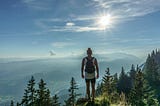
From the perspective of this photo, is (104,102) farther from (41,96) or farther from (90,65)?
(41,96)

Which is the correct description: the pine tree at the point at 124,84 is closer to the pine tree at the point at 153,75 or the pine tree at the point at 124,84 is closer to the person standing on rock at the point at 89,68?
the pine tree at the point at 153,75

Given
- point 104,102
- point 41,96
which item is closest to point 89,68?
point 104,102

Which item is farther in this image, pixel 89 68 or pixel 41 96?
pixel 41 96

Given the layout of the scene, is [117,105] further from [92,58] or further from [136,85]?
[136,85]

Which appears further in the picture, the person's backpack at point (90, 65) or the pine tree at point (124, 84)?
the pine tree at point (124, 84)

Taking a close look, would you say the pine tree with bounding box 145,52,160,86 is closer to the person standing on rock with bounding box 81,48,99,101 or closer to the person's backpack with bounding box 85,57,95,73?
the person standing on rock with bounding box 81,48,99,101

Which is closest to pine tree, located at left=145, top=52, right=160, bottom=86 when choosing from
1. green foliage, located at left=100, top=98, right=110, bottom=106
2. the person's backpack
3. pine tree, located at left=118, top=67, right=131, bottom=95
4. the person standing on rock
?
pine tree, located at left=118, top=67, right=131, bottom=95

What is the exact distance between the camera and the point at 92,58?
1814 cm

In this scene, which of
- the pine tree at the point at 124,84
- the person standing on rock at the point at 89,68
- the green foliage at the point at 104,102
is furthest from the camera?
the pine tree at the point at 124,84

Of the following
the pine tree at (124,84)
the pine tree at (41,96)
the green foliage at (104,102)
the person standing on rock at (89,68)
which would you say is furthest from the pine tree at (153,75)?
the green foliage at (104,102)

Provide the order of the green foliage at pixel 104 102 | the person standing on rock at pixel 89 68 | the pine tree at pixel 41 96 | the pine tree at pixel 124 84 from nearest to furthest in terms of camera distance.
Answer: the green foliage at pixel 104 102
the person standing on rock at pixel 89 68
the pine tree at pixel 41 96
the pine tree at pixel 124 84

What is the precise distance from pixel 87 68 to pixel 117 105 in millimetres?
3448

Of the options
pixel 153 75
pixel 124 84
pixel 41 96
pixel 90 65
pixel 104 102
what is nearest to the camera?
pixel 104 102

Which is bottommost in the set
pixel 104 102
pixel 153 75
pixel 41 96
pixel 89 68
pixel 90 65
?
pixel 41 96
